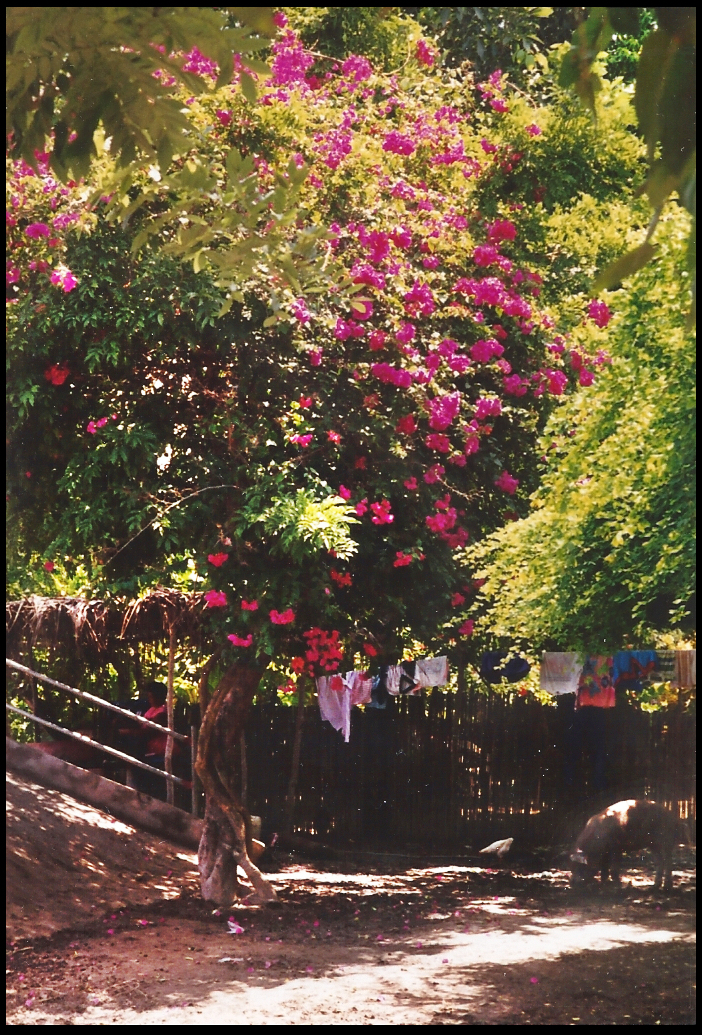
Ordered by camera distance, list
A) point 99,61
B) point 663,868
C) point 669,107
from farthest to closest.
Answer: point 663,868, point 99,61, point 669,107

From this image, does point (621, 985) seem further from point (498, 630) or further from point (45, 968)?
point (45, 968)

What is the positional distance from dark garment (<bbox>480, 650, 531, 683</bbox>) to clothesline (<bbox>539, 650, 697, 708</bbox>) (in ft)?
0.50

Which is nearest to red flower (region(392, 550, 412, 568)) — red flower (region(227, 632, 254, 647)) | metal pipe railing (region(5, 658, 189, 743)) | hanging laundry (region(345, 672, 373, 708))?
red flower (region(227, 632, 254, 647))

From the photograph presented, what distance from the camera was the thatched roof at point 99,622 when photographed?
759 cm

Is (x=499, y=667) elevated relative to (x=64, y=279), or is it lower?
lower

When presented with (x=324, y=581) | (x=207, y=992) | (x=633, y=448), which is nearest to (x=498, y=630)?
(x=324, y=581)

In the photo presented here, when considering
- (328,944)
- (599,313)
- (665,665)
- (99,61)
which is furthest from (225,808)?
(99,61)

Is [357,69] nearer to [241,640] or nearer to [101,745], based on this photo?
[241,640]

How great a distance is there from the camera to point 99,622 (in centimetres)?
862

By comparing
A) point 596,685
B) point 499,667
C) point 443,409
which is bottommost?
point 596,685

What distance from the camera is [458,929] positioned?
6504mm

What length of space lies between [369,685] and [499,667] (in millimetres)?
1320

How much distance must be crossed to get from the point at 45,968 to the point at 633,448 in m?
4.07

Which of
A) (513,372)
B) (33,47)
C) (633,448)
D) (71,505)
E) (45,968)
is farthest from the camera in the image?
(513,372)
